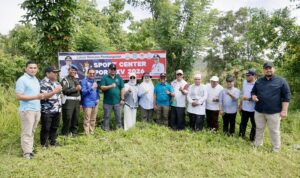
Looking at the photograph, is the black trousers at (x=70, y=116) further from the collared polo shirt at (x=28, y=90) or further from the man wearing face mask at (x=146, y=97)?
the man wearing face mask at (x=146, y=97)

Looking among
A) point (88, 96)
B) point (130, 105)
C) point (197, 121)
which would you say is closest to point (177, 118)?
point (197, 121)

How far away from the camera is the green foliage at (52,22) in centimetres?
723

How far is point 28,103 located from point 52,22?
9.11 feet

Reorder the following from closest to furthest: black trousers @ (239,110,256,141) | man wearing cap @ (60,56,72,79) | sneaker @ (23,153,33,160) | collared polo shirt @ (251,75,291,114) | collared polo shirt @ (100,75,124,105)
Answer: sneaker @ (23,153,33,160), collared polo shirt @ (251,75,291,114), black trousers @ (239,110,256,141), collared polo shirt @ (100,75,124,105), man wearing cap @ (60,56,72,79)

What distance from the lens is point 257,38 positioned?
34.9 feet

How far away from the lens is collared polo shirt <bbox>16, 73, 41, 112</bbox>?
17.0ft

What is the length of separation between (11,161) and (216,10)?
6913 mm

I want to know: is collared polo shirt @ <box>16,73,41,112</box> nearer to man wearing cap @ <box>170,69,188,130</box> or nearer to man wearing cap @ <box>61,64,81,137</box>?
man wearing cap @ <box>61,64,81,137</box>

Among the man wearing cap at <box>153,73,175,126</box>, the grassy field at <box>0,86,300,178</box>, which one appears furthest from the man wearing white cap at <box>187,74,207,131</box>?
the man wearing cap at <box>153,73,175,126</box>

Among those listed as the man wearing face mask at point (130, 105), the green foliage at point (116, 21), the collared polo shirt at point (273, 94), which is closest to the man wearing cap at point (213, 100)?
the collared polo shirt at point (273, 94)

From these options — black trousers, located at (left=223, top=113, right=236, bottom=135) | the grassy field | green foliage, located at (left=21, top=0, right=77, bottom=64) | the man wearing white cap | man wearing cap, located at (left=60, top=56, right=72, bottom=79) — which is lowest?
the grassy field

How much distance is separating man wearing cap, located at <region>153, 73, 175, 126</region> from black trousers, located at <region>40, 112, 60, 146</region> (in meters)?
2.45

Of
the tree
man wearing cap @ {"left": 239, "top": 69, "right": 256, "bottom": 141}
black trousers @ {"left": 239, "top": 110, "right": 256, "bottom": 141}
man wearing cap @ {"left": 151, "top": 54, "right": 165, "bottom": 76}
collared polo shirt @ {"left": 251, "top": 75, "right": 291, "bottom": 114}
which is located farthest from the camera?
the tree

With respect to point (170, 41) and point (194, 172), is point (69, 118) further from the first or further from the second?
point (170, 41)
